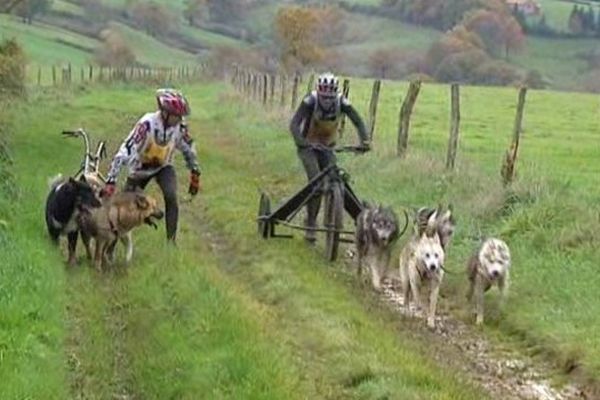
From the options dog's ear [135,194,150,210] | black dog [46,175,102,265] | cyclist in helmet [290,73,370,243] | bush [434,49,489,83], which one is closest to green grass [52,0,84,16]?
→ bush [434,49,489,83]

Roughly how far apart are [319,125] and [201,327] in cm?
573

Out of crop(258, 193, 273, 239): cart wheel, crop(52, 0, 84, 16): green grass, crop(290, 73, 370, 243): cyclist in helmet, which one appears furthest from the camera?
crop(52, 0, 84, 16): green grass

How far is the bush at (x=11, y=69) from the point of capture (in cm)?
3638

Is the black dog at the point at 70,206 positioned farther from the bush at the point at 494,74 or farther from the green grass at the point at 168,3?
the green grass at the point at 168,3

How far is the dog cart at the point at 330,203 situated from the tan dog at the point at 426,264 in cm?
209

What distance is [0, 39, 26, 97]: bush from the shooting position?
3638 cm

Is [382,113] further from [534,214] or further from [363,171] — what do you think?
[534,214]

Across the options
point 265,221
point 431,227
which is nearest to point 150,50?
point 265,221

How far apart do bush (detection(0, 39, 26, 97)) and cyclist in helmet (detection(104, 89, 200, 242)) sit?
22289 mm

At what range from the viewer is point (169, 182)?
14219mm

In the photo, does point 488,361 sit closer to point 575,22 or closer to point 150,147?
point 150,147

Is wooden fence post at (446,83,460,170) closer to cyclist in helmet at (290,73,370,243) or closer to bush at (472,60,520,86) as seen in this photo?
cyclist in helmet at (290,73,370,243)

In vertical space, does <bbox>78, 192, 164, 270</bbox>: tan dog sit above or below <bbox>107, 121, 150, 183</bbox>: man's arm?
below

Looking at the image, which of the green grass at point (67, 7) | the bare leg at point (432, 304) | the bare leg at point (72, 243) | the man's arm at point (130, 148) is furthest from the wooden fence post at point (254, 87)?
the green grass at point (67, 7)
